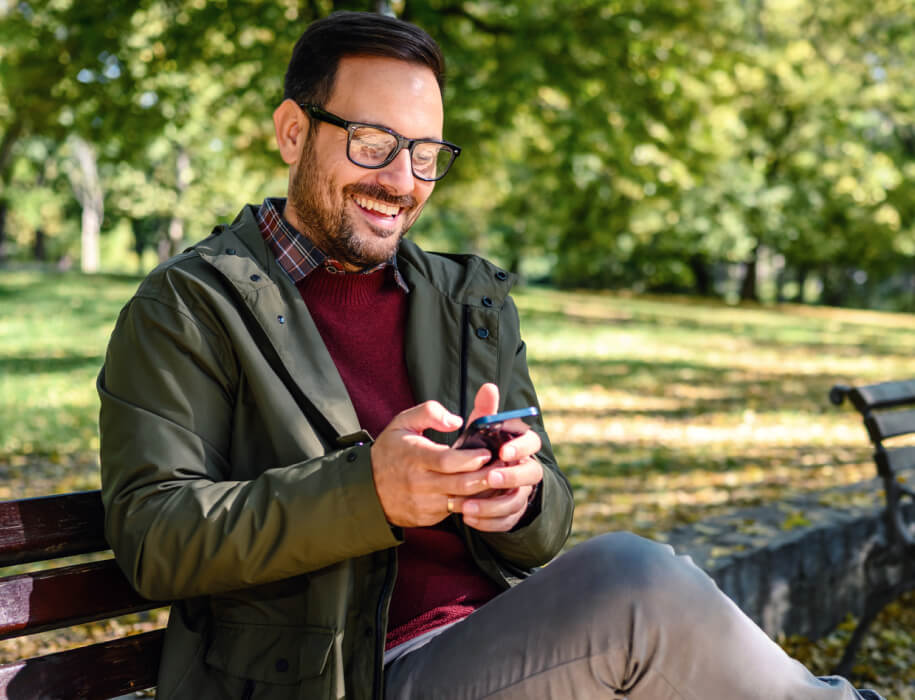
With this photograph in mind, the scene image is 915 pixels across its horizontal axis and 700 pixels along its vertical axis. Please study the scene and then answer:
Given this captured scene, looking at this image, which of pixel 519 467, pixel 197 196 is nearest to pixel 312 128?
pixel 519 467

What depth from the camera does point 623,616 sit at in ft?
5.51

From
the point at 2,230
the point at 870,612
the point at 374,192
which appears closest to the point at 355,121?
the point at 374,192

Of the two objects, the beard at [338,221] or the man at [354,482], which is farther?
the beard at [338,221]

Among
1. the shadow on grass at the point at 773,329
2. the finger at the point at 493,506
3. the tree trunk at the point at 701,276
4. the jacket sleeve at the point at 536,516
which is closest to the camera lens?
the finger at the point at 493,506

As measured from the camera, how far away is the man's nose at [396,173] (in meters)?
2.12

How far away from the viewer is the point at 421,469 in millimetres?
1569

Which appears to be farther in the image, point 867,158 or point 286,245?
point 867,158

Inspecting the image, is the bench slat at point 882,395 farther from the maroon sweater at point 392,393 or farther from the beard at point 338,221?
the beard at point 338,221

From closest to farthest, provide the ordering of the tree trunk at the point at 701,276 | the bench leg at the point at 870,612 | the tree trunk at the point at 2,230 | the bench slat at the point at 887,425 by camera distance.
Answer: the bench leg at the point at 870,612, the bench slat at the point at 887,425, the tree trunk at the point at 701,276, the tree trunk at the point at 2,230

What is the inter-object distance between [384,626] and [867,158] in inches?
1288

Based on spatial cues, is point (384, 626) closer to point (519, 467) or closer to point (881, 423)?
point (519, 467)

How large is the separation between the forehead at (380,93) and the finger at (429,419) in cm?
79

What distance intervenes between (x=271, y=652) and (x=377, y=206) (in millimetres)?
1005

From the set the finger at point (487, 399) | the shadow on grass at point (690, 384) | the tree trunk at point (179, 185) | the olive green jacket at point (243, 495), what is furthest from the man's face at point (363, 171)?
the tree trunk at point (179, 185)
